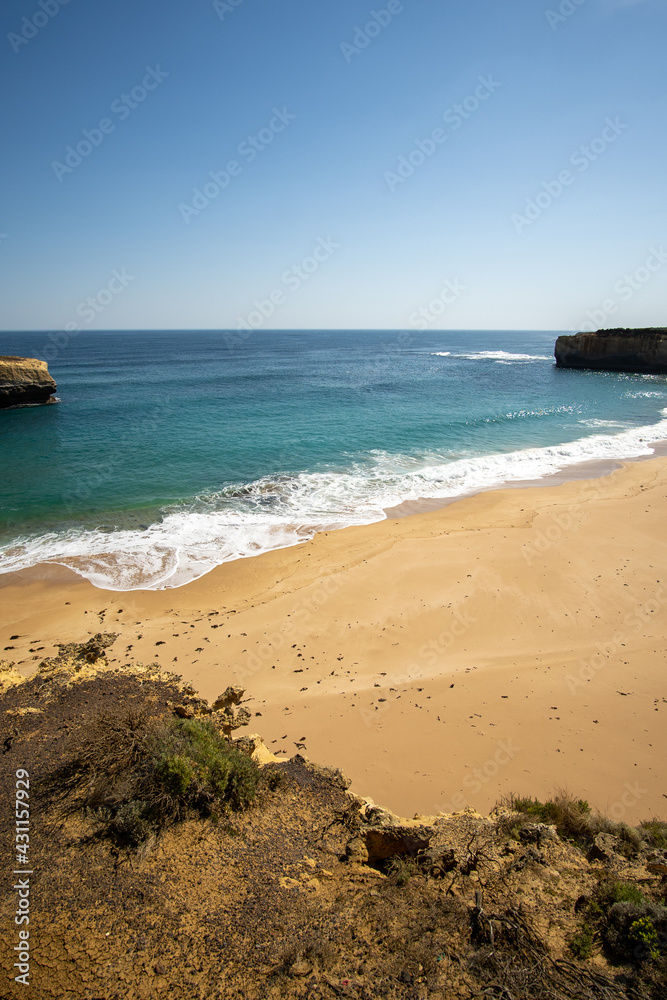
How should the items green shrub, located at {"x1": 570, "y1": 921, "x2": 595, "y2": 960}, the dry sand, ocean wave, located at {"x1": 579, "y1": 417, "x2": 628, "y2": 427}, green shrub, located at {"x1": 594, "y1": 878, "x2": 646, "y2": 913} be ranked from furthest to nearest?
ocean wave, located at {"x1": 579, "y1": 417, "x2": 628, "y2": 427}, the dry sand, green shrub, located at {"x1": 594, "y1": 878, "x2": 646, "y2": 913}, green shrub, located at {"x1": 570, "y1": 921, "x2": 595, "y2": 960}

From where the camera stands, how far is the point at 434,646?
371 inches

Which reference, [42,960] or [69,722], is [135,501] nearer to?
[69,722]

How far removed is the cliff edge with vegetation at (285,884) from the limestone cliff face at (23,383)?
35974 mm

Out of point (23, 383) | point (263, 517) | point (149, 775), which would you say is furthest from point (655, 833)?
point (23, 383)

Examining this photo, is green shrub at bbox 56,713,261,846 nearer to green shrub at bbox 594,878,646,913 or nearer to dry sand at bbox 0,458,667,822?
dry sand at bbox 0,458,667,822

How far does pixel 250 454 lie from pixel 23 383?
22.9 m

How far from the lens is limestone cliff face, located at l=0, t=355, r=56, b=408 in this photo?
33.6 meters

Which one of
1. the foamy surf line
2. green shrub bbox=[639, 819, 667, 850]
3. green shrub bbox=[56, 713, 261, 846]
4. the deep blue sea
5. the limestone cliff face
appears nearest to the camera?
green shrub bbox=[56, 713, 261, 846]

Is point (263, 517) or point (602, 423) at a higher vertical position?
point (602, 423)

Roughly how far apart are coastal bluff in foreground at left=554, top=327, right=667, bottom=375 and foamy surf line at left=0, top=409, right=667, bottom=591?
130 ft

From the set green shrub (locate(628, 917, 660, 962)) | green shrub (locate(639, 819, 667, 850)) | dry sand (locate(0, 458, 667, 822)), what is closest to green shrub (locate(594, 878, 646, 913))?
green shrub (locate(628, 917, 660, 962))

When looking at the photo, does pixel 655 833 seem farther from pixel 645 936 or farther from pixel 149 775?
pixel 149 775

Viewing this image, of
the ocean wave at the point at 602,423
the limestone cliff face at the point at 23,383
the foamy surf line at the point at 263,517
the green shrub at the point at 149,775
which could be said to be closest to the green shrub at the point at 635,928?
the green shrub at the point at 149,775

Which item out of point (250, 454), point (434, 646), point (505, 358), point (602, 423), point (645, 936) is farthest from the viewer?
point (505, 358)
